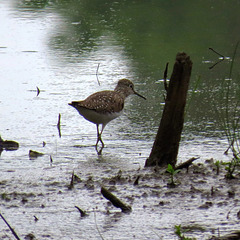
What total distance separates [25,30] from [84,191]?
8776 mm

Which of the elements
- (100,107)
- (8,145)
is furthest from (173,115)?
(8,145)

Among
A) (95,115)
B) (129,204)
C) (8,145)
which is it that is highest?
(129,204)

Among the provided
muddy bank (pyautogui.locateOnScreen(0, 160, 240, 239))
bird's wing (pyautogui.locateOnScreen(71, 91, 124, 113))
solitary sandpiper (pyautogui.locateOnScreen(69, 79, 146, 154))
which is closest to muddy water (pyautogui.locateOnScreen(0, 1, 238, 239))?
muddy bank (pyautogui.locateOnScreen(0, 160, 240, 239))

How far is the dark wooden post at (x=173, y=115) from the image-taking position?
5.91 metres

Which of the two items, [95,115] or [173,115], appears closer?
[173,115]

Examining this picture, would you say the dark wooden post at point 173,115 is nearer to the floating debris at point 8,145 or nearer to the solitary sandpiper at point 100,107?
the solitary sandpiper at point 100,107

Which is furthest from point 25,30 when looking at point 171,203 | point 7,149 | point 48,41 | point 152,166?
point 171,203

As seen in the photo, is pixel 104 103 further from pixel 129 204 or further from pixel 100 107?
pixel 129 204

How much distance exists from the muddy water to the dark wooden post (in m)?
0.27

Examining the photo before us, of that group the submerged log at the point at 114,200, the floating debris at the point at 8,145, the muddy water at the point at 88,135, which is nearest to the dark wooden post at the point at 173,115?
the muddy water at the point at 88,135

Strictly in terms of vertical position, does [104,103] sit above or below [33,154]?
above

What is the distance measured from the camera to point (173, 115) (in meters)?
5.97

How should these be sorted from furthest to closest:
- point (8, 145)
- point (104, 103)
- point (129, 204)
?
point (104, 103) → point (8, 145) → point (129, 204)

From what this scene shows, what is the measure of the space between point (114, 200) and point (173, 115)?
1416 mm
